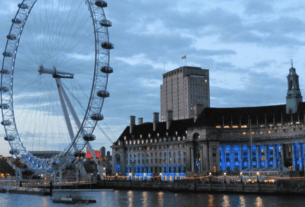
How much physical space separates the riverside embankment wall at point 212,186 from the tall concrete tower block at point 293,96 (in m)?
44.5

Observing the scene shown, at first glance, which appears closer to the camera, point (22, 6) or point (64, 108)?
point (22, 6)

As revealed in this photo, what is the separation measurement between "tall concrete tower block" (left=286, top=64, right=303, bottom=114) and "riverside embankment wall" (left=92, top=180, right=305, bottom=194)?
44473 millimetres

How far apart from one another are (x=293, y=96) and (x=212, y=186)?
1923 inches

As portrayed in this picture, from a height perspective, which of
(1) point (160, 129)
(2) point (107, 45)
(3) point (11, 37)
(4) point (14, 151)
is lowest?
(4) point (14, 151)

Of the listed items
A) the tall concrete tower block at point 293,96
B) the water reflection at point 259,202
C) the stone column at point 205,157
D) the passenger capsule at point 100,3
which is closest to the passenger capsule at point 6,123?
the passenger capsule at point 100,3

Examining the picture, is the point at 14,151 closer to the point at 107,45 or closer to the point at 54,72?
the point at 54,72

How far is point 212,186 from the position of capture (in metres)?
98.4

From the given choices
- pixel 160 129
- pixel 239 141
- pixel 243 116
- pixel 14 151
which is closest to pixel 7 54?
pixel 14 151

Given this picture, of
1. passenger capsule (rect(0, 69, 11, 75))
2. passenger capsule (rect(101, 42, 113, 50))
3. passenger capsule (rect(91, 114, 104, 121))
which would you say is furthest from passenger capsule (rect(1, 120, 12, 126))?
passenger capsule (rect(101, 42, 113, 50))

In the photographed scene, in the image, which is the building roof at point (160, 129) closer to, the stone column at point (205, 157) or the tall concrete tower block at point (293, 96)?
the stone column at point (205, 157)

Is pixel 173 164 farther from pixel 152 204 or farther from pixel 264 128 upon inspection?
pixel 152 204

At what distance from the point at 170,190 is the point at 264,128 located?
4313 cm

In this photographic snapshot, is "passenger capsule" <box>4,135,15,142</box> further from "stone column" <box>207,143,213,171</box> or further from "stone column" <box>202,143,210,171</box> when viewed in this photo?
"stone column" <box>207,143,213,171</box>

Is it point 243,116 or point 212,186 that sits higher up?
point 243,116
